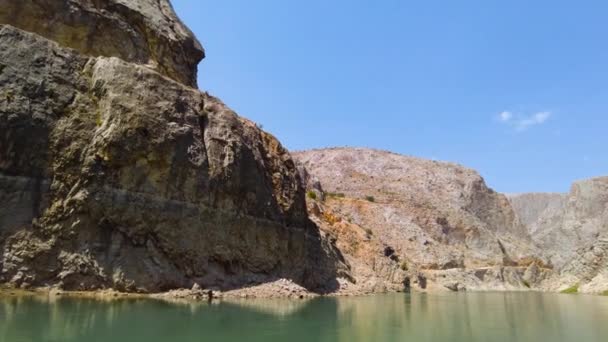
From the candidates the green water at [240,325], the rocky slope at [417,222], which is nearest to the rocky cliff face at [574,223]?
the rocky slope at [417,222]

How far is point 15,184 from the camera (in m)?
24.2

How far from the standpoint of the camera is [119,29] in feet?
108

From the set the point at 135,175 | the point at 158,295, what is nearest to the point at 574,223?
the point at 158,295

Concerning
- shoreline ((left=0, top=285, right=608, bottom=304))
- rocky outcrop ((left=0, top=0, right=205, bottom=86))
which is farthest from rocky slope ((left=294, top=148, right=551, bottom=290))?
rocky outcrop ((left=0, top=0, right=205, bottom=86))

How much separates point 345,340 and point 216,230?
18358 millimetres

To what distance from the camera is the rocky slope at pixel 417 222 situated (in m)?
53.7

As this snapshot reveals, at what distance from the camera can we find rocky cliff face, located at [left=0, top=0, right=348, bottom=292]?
24750 mm

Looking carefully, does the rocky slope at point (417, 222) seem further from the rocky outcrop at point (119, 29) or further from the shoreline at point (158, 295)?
the rocky outcrop at point (119, 29)

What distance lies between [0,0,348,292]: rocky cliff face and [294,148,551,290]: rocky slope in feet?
57.5

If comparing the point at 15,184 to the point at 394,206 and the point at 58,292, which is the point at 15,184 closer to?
the point at 58,292

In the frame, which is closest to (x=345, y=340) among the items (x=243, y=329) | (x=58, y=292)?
(x=243, y=329)

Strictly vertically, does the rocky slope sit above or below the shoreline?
above

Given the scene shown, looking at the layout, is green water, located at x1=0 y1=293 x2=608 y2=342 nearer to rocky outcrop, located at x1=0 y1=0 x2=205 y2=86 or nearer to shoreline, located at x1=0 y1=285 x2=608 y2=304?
shoreline, located at x1=0 y1=285 x2=608 y2=304

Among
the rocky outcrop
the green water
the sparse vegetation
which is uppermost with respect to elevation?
the rocky outcrop
